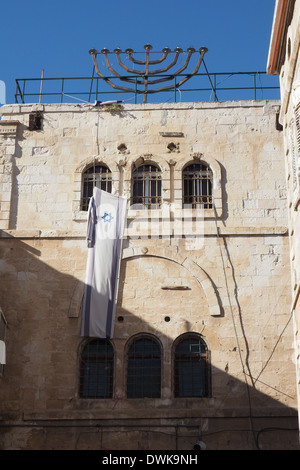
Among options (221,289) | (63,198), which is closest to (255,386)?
(221,289)

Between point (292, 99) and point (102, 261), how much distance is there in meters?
5.99

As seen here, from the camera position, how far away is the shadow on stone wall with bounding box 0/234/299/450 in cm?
1662

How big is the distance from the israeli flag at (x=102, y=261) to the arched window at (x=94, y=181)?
1.84 ft

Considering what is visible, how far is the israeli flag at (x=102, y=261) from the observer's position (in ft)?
57.3

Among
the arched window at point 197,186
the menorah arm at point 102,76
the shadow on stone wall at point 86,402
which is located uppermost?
the menorah arm at point 102,76

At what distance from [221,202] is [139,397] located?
4.66 m

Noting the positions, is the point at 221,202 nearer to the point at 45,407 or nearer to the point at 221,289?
the point at 221,289


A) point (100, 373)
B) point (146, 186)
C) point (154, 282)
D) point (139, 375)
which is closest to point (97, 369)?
point (100, 373)

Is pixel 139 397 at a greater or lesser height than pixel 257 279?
lesser

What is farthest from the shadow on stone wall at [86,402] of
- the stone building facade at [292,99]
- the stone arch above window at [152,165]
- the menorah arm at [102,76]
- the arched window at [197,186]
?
the menorah arm at [102,76]

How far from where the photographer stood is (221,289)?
17734 mm

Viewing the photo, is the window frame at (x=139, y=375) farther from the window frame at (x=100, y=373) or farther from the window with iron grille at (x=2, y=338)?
the window with iron grille at (x=2, y=338)
